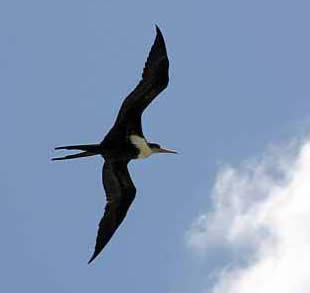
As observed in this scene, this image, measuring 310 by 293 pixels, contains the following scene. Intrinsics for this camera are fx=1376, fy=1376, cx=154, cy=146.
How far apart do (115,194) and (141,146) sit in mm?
1407

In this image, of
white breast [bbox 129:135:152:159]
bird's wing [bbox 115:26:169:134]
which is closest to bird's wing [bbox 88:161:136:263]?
white breast [bbox 129:135:152:159]

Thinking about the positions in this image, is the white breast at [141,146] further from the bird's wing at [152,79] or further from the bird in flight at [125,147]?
the bird's wing at [152,79]

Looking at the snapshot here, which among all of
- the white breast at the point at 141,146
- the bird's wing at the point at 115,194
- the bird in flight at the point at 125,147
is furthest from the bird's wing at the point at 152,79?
A: the bird's wing at the point at 115,194

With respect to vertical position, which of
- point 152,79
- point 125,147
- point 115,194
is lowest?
point 115,194

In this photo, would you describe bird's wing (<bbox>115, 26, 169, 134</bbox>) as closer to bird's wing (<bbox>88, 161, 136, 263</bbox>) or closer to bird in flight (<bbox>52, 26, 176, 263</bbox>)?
bird in flight (<bbox>52, 26, 176, 263</bbox>)

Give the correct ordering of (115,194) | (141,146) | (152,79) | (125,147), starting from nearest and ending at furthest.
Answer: (152,79) → (125,147) → (141,146) → (115,194)

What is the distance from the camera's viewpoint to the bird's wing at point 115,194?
112ft

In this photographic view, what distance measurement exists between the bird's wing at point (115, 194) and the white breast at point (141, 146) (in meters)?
0.61

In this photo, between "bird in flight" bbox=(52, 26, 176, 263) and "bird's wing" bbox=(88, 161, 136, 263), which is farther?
"bird's wing" bbox=(88, 161, 136, 263)

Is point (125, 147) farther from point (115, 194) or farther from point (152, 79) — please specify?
point (152, 79)

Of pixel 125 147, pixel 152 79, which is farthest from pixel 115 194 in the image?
pixel 152 79

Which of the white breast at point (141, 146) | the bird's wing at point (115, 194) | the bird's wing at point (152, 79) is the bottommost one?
the bird's wing at point (115, 194)

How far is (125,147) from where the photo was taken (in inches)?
1348

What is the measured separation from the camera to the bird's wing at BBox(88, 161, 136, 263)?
34.1 m
